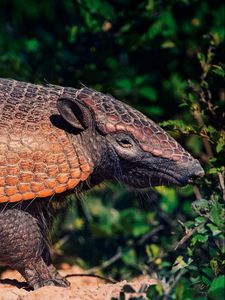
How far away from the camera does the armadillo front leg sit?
5.83 meters

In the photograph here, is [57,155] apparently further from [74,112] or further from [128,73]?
[128,73]

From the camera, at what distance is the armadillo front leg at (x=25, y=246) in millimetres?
5828

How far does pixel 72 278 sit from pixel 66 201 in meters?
1.01

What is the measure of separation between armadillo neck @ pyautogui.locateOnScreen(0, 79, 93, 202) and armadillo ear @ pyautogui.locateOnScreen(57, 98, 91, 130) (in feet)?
0.34

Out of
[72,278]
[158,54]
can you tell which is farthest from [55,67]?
[72,278]

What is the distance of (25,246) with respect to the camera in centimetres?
596

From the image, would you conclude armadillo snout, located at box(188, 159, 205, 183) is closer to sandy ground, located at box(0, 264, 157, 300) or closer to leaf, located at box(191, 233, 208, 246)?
leaf, located at box(191, 233, 208, 246)

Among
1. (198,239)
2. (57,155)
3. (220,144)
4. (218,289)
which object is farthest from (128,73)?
(218,289)

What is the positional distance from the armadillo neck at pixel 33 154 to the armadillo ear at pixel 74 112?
0.11m

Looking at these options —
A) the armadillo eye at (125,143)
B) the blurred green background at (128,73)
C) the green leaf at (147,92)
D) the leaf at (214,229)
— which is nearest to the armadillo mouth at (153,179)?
the armadillo eye at (125,143)

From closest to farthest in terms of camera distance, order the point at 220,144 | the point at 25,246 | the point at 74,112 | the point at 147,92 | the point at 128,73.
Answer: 1. the point at 74,112
2. the point at 25,246
3. the point at 220,144
4. the point at 147,92
5. the point at 128,73

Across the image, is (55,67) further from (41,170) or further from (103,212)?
(41,170)

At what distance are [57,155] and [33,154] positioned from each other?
19 cm

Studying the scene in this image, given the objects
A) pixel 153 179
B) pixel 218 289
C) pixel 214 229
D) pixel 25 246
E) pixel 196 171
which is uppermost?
pixel 218 289
